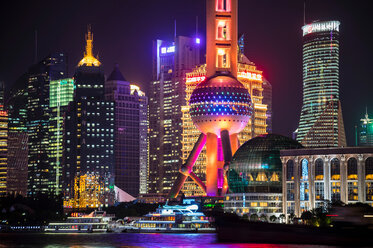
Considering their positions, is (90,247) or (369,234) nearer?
(369,234)

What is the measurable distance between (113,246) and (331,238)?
A: 48075 millimetres

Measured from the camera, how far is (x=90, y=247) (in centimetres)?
19200

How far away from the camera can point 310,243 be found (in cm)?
18512

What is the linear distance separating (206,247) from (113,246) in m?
23.5

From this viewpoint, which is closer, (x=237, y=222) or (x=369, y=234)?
(x=369, y=234)

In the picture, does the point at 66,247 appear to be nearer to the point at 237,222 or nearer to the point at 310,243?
the point at 237,222

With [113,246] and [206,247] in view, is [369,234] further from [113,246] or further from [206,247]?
[113,246]

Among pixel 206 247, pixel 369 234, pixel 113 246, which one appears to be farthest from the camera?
pixel 113 246

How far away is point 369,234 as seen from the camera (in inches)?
6663

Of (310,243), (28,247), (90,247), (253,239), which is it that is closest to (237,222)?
(253,239)

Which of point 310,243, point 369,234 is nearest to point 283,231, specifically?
point 310,243

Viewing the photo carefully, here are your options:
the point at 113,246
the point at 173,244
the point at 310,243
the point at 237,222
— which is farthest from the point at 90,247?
the point at 310,243

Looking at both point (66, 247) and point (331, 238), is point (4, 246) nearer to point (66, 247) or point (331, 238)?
point (66, 247)

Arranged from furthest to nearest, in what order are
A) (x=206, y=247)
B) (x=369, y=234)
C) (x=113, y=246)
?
(x=113, y=246) → (x=206, y=247) → (x=369, y=234)
